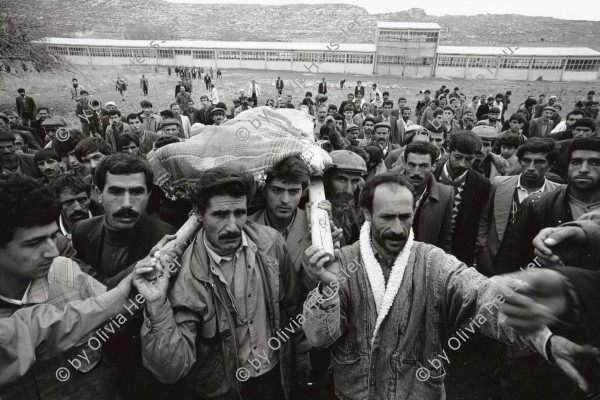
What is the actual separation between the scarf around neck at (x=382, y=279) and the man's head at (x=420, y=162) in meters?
1.64

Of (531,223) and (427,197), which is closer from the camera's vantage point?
(531,223)

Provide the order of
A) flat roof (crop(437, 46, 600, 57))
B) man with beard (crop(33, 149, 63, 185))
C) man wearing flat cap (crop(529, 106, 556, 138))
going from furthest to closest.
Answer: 1. flat roof (crop(437, 46, 600, 57))
2. man wearing flat cap (crop(529, 106, 556, 138))
3. man with beard (crop(33, 149, 63, 185))

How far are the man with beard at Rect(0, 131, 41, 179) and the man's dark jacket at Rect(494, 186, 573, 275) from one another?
18.2 ft

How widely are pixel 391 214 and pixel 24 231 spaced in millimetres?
1882

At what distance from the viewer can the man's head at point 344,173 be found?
353 cm

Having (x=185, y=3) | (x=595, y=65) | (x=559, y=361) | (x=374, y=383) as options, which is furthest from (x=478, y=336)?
(x=185, y=3)

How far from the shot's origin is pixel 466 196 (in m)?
4.05

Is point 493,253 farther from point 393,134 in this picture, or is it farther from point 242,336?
point 393,134

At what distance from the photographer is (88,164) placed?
4.35 meters

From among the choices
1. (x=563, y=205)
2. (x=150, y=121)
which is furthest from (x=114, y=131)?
(x=563, y=205)

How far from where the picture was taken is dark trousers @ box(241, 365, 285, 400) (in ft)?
7.33

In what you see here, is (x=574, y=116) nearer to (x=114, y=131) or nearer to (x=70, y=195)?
(x=70, y=195)

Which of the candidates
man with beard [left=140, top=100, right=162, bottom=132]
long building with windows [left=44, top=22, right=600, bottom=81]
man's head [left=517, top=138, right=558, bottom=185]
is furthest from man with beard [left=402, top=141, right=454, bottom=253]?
long building with windows [left=44, top=22, right=600, bottom=81]

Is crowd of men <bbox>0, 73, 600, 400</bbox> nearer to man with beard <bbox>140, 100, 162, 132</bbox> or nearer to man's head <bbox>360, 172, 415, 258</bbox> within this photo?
man's head <bbox>360, 172, 415, 258</bbox>
